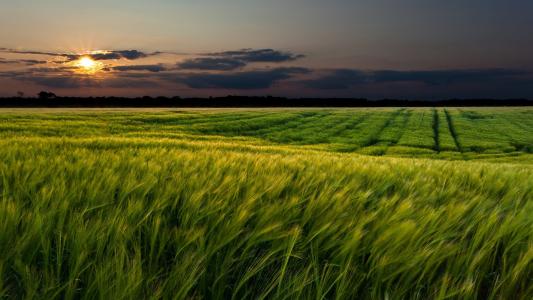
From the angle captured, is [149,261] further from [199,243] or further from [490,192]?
[490,192]

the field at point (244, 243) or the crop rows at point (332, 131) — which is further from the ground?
the field at point (244, 243)

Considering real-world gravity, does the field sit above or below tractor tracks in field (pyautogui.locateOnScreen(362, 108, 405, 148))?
above

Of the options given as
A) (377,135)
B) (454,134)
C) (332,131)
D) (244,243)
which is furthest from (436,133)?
Result: (244,243)

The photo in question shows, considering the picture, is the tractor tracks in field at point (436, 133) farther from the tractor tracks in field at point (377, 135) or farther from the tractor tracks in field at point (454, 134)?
the tractor tracks in field at point (377, 135)

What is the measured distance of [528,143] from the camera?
4281 centimetres

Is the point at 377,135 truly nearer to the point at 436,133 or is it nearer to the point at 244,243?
the point at 436,133

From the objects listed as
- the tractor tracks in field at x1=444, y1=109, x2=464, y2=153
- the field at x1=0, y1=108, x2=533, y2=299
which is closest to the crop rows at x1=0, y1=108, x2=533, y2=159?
the tractor tracks in field at x1=444, y1=109, x2=464, y2=153

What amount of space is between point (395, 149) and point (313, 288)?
35.9m

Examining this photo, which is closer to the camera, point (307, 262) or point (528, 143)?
point (307, 262)

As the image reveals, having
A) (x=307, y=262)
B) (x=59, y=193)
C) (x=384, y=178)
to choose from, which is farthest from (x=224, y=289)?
(x=384, y=178)

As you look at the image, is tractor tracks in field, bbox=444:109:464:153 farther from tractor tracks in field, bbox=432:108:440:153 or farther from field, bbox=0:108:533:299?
field, bbox=0:108:533:299

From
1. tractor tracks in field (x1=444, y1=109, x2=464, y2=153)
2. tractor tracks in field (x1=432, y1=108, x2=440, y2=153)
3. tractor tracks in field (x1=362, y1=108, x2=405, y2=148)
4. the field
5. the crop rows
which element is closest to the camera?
the field

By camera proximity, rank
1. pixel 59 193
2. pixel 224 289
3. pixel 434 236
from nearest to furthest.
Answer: pixel 224 289, pixel 434 236, pixel 59 193

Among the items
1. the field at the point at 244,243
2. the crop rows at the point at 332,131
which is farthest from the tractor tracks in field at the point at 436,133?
the field at the point at 244,243
